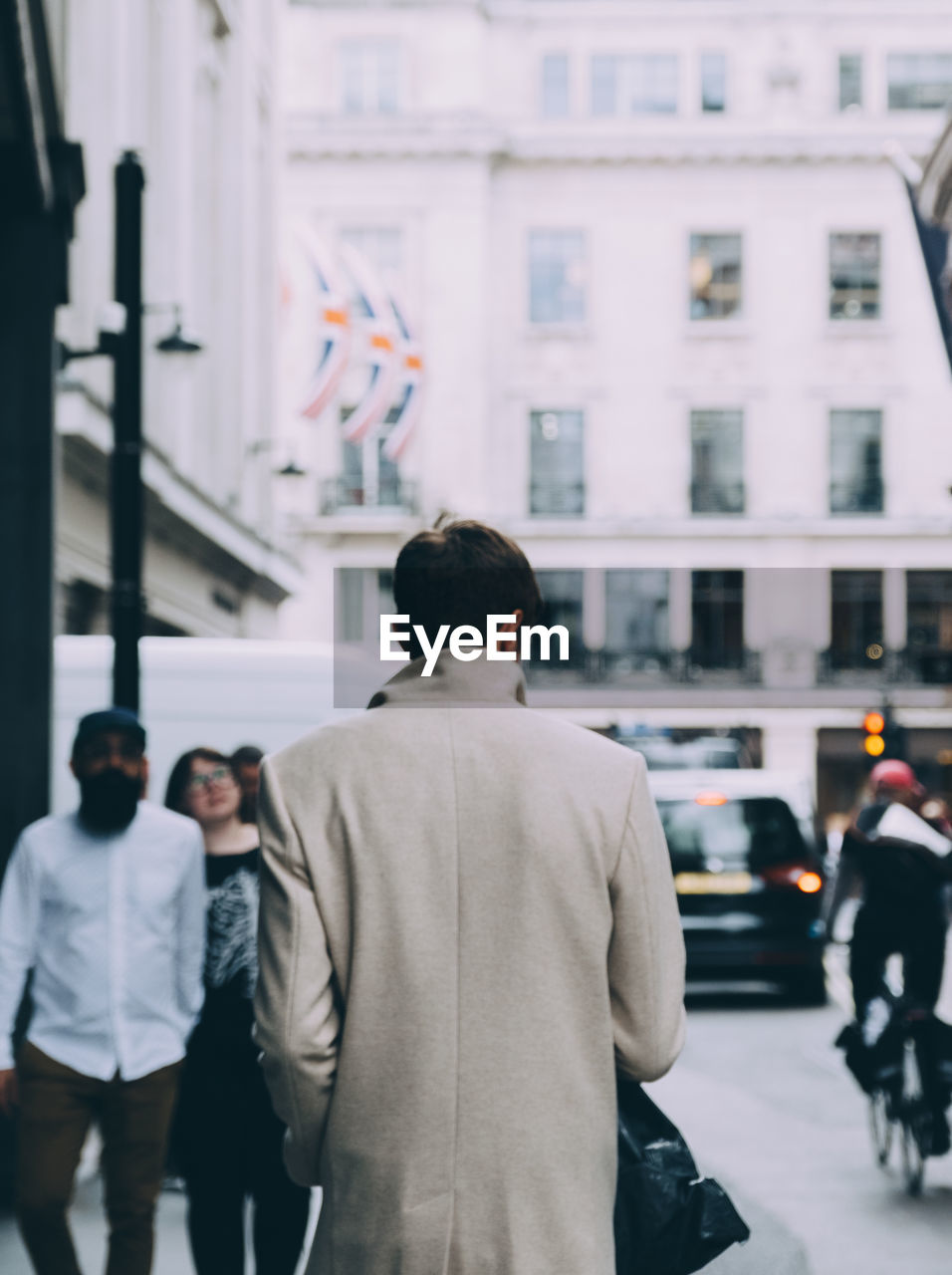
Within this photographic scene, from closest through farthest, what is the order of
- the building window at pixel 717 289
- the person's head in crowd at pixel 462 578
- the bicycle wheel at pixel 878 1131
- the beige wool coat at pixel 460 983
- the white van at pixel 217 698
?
the beige wool coat at pixel 460 983
the person's head in crowd at pixel 462 578
the bicycle wheel at pixel 878 1131
the white van at pixel 217 698
the building window at pixel 717 289

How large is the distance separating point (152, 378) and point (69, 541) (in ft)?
11.7

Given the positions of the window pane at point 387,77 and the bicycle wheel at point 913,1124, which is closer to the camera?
the bicycle wheel at point 913,1124

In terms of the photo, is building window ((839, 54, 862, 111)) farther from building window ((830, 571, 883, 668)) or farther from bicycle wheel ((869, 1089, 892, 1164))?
bicycle wheel ((869, 1089, 892, 1164))

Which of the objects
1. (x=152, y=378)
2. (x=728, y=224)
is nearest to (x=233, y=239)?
(x=152, y=378)

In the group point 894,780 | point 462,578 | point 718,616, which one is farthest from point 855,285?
point 462,578

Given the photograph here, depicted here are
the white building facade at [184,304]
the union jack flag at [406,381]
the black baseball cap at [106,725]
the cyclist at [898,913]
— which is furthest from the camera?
the union jack flag at [406,381]

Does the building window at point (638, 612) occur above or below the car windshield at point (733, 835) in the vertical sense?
above

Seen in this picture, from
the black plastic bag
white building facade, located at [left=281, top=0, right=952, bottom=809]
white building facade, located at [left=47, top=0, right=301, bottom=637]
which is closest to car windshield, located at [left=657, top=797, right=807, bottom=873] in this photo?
white building facade, located at [left=47, top=0, right=301, bottom=637]

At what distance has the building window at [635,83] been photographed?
40.0 m

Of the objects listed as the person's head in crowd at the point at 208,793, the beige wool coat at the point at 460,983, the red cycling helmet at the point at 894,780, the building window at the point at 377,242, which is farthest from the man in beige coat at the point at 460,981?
the building window at the point at 377,242

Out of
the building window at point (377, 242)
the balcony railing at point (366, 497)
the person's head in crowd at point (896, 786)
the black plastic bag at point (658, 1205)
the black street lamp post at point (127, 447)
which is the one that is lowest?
the black plastic bag at point (658, 1205)

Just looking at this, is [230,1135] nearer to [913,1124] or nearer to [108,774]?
[108,774]

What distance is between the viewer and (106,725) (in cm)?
482

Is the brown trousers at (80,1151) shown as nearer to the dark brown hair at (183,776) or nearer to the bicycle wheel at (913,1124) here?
the dark brown hair at (183,776)
